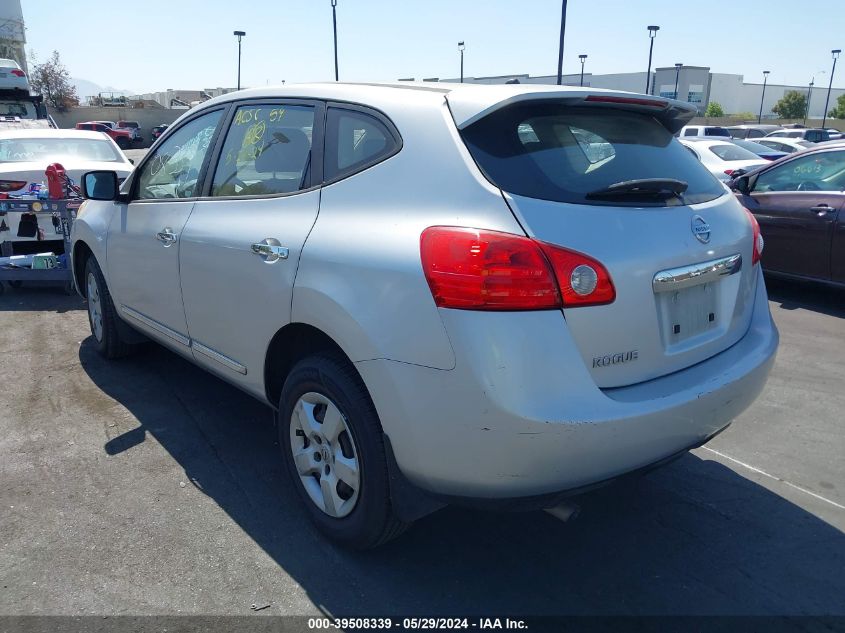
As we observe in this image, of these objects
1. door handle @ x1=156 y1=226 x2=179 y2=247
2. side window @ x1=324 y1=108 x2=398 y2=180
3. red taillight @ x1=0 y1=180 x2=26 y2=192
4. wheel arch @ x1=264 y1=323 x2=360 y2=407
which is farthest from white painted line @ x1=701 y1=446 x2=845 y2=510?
red taillight @ x1=0 y1=180 x2=26 y2=192

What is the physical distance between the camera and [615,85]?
80062 mm

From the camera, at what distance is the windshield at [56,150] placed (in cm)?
853

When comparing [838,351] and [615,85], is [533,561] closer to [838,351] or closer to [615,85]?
[838,351]

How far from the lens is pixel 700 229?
109 inches

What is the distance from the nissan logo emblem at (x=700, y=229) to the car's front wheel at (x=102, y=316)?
390 cm

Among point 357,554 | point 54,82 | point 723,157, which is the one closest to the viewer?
point 357,554

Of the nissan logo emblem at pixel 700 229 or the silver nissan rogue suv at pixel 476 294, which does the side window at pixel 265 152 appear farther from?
the nissan logo emblem at pixel 700 229

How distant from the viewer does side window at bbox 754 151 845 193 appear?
7008mm

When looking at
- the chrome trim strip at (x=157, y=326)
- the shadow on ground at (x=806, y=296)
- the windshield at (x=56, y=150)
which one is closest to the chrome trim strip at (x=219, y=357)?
the chrome trim strip at (x=157, y=326)

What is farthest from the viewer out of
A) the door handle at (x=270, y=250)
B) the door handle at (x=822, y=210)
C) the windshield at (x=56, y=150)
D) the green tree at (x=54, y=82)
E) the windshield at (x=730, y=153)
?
the green tree at (x=54, y=82)

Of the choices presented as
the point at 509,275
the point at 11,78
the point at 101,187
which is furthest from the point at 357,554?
the point at 11,78

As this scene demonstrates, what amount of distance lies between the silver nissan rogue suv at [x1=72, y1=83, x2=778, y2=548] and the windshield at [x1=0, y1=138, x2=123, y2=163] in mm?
6339

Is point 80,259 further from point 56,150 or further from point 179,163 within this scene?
point 56,150

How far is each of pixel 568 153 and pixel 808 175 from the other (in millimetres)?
5789
